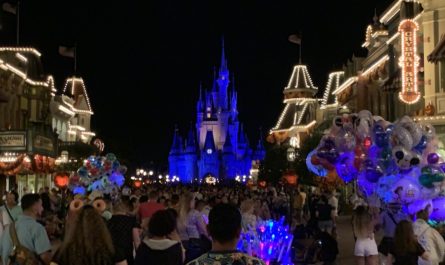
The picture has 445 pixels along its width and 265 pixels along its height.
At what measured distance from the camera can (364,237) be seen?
11.5 meters

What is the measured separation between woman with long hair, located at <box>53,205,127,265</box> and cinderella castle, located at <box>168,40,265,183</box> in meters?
135

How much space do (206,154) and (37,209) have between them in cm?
14068

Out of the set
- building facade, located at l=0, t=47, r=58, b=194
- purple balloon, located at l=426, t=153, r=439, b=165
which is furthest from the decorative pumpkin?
building facade, located at l=0, t=47, r=58, b=194

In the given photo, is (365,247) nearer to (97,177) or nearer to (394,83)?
(97,177)

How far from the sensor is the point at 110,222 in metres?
9.59

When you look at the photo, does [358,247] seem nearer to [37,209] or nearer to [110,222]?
[110,222]

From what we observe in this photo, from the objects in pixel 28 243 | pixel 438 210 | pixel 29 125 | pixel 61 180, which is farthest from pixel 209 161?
pixel 28 243

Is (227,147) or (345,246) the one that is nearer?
(345,246)

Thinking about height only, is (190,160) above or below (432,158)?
above

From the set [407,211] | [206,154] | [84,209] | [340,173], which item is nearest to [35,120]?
[340,173]

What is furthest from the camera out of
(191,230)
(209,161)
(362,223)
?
(209,161)

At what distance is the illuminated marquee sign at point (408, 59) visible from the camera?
30.5 m

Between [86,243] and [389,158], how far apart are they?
41.7 ft

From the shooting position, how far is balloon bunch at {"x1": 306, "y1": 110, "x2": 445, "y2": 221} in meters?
16.4
